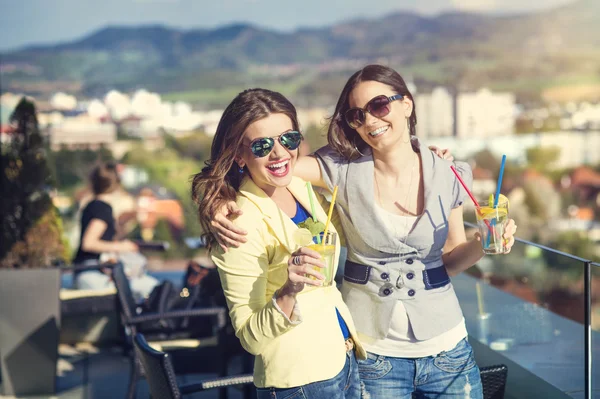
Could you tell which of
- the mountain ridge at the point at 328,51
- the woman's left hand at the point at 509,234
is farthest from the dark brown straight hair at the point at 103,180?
the mountain ridge at the point at 328,51

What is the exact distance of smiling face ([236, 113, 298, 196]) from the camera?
5.36 ft

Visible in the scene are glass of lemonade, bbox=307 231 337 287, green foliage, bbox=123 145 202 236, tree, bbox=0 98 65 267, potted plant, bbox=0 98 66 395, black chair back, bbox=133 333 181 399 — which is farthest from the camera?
green foliage, bbox=123 145 202 236

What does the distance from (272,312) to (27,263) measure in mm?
3150

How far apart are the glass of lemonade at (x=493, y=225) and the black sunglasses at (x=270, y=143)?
0.43 m

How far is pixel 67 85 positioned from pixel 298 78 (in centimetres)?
768

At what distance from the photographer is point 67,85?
1791 centimetres

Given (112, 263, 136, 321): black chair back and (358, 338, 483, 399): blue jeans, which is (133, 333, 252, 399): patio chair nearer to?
(358, 338, 483, 399): blue jeans

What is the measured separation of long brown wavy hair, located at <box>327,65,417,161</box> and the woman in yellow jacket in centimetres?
19

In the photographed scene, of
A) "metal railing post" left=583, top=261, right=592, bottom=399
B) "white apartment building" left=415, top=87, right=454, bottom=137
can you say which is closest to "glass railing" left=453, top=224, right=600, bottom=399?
"metal railing post" left=583, top=261, right=592, bottom=399

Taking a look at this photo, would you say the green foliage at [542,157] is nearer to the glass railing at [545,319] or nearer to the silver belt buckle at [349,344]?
the glass railing at [545,319]

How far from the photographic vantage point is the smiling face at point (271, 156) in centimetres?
163

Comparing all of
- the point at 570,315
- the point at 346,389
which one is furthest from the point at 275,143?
the point at 570,315

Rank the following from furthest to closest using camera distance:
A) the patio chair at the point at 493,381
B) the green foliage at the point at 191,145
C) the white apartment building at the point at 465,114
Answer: the white apartment building at the point at 465,114
the green foliage at the point at 191,145
the patio chair at the point at 493,381

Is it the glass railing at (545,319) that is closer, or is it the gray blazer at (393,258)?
the gray blazer at (393,258)
